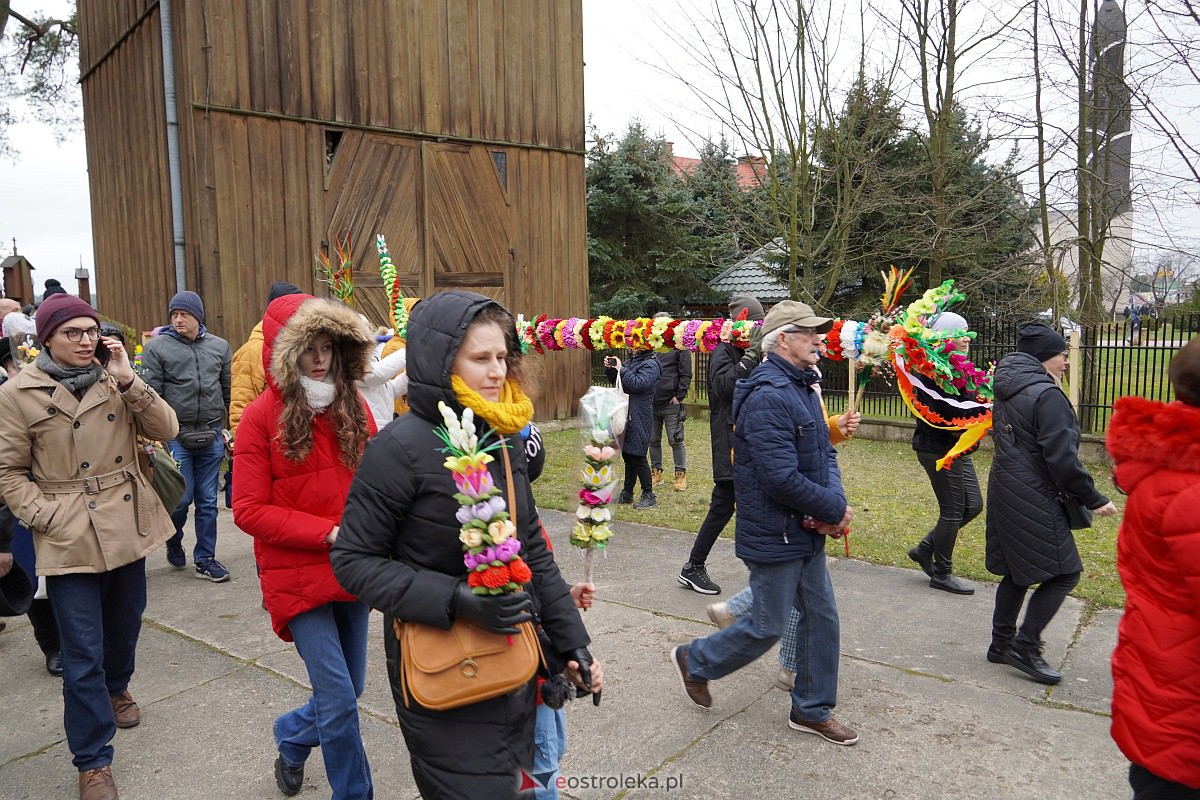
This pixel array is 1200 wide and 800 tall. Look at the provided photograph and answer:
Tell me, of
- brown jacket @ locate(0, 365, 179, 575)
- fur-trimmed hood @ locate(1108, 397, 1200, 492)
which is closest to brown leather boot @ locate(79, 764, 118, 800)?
brown jacket @ locate(0, 365, 179, 575)

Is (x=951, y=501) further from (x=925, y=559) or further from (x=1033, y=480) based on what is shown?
(x=1033, y=480)

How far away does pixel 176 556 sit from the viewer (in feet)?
21.6

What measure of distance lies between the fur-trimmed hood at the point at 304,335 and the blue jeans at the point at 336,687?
2.74 feet

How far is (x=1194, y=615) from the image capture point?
7.32ft

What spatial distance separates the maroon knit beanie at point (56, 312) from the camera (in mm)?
3398

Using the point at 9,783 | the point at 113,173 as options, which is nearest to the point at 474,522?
the point at 9,783

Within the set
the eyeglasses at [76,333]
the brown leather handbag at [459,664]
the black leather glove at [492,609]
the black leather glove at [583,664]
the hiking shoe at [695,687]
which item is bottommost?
the hiking shoe at [695,687]

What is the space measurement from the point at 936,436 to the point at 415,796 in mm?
4088

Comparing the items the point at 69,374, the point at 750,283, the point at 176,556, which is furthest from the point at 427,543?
the point at 750,283

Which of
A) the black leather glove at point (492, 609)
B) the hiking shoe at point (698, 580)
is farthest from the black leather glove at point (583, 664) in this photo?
the hiking shoe at point (698, 580)

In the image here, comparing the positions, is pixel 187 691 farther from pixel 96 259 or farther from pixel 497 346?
pixel 96 259

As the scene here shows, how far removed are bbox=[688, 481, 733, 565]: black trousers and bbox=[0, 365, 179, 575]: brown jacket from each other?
11.1 feet

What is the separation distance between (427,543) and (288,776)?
70.3 inches

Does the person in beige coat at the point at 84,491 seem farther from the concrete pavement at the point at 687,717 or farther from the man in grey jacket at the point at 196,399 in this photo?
the man in grey jacket at the point at 196,399
